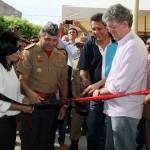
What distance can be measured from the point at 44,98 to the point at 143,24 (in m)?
7.38

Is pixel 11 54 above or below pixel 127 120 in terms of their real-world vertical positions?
above

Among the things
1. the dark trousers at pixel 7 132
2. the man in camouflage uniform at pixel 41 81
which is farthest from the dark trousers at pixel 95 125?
the dark trousers at pixel 7 132

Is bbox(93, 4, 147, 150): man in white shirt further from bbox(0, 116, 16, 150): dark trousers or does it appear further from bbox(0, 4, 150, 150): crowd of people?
bbox(0, 116, 16, 150): dark trousers

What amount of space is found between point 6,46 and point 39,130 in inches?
50.0

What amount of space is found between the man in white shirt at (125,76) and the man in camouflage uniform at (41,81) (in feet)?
3.29

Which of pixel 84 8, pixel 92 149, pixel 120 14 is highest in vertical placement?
pixel 84 8

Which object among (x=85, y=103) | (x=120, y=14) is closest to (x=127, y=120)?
(x=120, y=14)

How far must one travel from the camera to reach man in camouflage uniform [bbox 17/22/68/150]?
3732mm

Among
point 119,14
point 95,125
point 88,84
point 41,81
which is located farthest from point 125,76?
point 41,81

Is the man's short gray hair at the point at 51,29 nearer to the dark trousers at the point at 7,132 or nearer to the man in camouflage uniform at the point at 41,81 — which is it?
the man in camouflage uniform at the point at 41,81

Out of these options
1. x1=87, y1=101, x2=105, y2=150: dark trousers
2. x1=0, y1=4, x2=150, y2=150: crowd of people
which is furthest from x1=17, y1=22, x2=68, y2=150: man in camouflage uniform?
x1=87, y1=101, x2=105, y2=150: dark trousers

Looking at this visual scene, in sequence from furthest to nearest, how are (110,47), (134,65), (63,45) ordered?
(63,45), (110,47), (134,65)

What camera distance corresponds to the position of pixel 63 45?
→ 6.59 m

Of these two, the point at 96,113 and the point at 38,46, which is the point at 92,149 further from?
the point at 38,46
